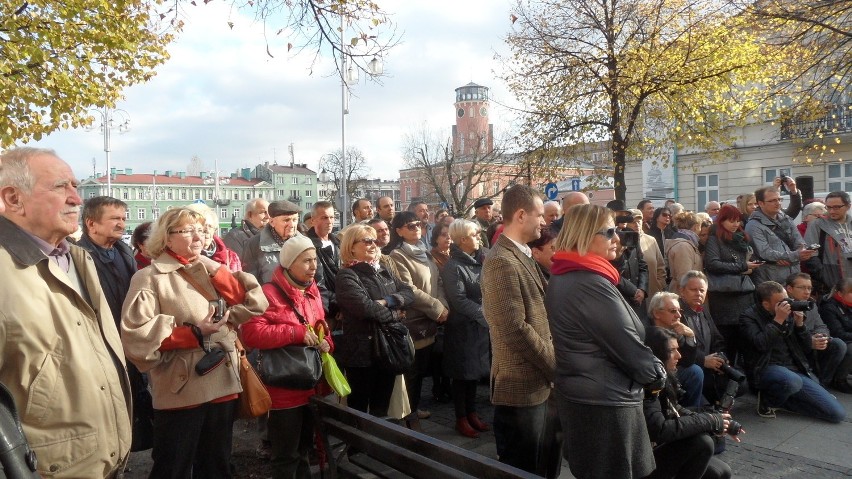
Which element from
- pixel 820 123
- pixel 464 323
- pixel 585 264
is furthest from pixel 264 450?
pixel 820 123

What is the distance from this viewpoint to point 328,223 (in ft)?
20.5

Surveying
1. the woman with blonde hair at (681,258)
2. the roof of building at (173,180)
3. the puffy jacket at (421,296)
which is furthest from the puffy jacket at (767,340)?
the roof of building at (173,180)

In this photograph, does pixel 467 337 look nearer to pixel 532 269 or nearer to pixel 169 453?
pixel 532 269

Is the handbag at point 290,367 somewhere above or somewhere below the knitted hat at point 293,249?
below

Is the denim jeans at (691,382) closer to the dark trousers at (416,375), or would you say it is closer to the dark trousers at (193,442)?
the dark trousers at (416,375)

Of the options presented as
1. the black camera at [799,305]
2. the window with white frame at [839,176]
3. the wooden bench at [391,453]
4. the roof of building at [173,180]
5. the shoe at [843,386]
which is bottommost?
the shoe at [843,386]

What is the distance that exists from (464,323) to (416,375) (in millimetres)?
675

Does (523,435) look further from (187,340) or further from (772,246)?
(772,246)

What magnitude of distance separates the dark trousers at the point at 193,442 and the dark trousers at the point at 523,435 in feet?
5.39

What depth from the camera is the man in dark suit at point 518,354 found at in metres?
3.66

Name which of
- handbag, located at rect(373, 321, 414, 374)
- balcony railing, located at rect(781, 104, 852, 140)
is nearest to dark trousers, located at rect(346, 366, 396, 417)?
handbag, located at rect(373, 321, 414, 374)

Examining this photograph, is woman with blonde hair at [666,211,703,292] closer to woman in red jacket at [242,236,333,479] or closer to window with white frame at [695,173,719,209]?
woman in red jacket at [242,236,333,479]

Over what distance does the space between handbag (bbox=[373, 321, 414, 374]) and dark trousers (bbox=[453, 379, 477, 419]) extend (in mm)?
969

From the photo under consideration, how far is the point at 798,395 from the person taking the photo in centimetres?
594
